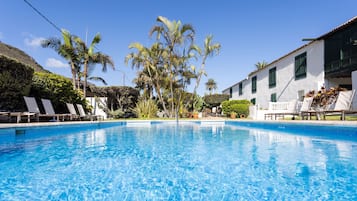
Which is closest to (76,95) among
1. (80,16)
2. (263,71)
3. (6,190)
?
(80,16)

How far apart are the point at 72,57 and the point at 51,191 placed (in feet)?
45.0

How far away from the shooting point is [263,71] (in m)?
19.2

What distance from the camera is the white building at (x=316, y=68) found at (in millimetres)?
10760

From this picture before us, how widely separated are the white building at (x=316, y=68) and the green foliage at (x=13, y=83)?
46.6ft

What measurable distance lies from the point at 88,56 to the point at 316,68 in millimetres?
14875

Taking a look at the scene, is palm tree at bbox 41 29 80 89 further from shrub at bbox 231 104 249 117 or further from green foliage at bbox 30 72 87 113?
shrub at bbox 231 104 249 117

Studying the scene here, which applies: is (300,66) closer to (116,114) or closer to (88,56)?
(116,114)

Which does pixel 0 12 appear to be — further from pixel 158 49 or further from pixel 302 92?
pixel 302 92

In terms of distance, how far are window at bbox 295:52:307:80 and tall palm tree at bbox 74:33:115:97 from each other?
1372cm

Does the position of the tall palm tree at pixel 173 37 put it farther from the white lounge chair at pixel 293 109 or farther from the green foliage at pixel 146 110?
the white lounge chair at pixel 293 109

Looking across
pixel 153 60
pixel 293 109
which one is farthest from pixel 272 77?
pixel 153 60

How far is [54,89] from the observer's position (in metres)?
10.6

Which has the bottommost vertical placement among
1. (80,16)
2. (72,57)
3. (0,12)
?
(72,57)

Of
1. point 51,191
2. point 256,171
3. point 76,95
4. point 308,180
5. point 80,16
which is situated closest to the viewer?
point 51,191
